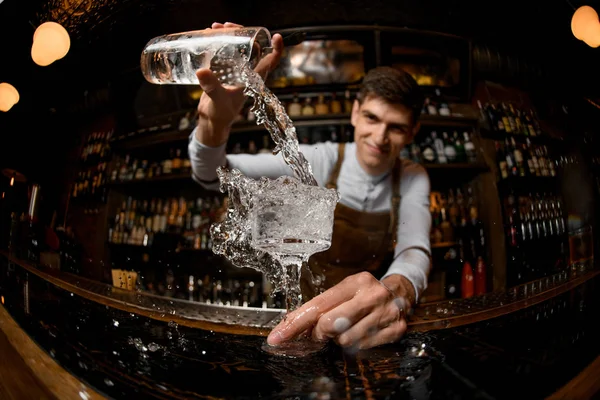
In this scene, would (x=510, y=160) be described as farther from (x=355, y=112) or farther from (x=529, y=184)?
(x=355, y=112)

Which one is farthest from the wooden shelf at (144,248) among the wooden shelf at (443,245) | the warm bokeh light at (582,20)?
the warm bokeh light at (582,20)

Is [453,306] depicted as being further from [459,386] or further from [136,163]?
[136,163]

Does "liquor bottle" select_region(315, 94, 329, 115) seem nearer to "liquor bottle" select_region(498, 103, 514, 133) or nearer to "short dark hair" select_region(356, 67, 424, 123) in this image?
"short dark hair" select_region(356, 67, 424, 123)

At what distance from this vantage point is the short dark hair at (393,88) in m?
0.41

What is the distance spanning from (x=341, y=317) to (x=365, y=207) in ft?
0.33

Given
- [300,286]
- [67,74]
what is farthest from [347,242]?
[67,74]

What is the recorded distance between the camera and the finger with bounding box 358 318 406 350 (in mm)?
393

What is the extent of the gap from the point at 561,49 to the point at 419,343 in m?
0.29

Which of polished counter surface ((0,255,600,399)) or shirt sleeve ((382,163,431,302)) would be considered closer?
polished counter surface ((0,255,600,399))

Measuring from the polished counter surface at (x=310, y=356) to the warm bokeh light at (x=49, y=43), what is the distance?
203 mm

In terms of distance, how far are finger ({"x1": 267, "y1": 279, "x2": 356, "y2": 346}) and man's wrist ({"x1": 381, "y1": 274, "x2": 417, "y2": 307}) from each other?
0.03 m

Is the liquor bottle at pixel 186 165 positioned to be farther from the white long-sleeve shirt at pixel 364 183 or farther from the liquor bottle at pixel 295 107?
the liquor bottle at pixel 295 107

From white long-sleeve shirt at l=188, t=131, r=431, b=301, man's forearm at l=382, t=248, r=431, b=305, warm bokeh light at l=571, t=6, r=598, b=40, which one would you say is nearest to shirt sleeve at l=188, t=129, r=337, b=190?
white long-sleeve shirt at l=188, t=131, r=431, b=301

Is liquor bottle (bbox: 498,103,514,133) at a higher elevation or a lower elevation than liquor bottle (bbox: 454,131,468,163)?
higher
